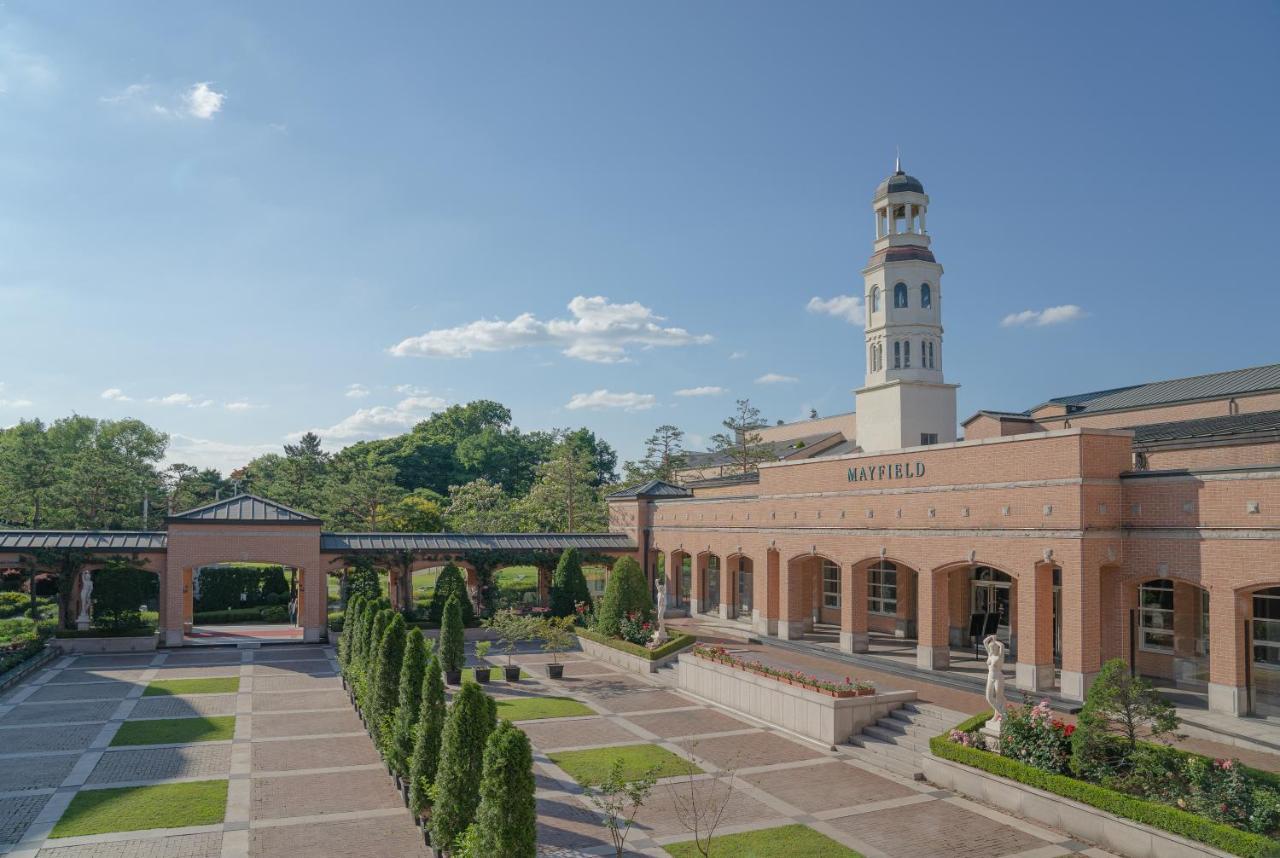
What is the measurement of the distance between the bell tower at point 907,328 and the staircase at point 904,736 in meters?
21.9

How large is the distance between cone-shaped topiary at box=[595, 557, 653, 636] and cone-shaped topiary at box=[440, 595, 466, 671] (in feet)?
23.0

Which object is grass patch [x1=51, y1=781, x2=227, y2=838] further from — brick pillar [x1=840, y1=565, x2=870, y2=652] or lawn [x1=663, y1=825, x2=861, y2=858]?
brick pillar [x1=840, y1=565, x2=870, y2=652]

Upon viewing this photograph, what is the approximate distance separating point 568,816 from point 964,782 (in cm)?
749

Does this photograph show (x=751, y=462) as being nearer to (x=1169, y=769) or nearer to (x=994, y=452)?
(x=994, y=452)

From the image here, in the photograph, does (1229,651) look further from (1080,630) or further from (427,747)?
(427,747)

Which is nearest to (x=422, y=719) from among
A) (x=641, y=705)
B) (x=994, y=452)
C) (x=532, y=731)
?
(x=532, y=731)

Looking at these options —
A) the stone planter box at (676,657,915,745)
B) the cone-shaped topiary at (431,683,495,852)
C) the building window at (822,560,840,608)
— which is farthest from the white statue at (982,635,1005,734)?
the building window at (822,560,840,608)

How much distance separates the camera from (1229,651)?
734 inches

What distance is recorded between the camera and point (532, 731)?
21.0 m

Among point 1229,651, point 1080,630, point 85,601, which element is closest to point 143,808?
point 1080,630

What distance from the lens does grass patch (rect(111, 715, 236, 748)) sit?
65.0ft

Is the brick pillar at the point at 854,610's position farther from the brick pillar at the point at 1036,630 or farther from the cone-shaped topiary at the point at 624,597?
the cone-shaped topiary at the point at 624,597

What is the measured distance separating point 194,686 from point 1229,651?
2695cm

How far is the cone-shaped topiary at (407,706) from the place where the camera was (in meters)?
16.4
